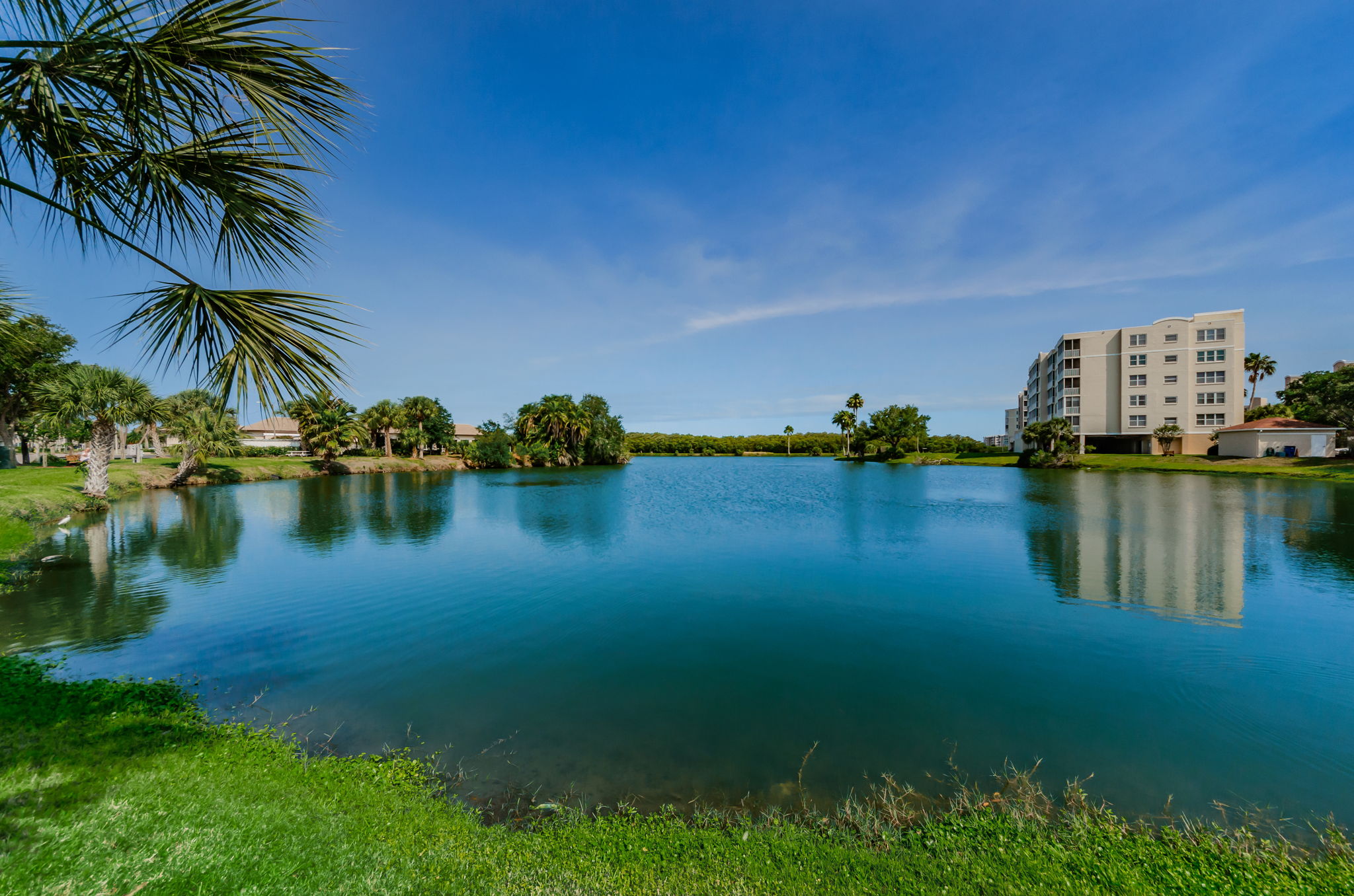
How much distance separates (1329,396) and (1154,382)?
12.9 metres

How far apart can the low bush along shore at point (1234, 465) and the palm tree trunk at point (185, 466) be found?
84.4 meters

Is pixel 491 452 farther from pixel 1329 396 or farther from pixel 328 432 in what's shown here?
pixel 1329 396

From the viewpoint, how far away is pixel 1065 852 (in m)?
3.67

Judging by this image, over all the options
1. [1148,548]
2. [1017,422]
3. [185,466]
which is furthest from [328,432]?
[1017,422]

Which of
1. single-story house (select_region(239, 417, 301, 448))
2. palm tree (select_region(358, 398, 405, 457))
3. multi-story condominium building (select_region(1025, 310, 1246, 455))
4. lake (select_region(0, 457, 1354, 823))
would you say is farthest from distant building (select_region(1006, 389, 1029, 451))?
single-story house (select_region(239, 417, 301, 448))

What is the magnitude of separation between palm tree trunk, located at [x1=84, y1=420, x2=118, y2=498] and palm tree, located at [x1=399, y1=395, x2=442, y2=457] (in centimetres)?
4015

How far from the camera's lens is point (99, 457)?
2558 cm

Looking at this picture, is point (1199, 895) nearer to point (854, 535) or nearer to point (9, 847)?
point (9, 847)

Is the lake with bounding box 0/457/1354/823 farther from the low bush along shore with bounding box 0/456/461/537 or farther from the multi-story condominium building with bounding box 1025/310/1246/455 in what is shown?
the multi-story condominium building with bounding box 1025/310/1246/455

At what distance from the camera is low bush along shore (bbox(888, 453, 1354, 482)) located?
1558 inches

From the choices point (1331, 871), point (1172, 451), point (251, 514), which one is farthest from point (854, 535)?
point (1172, 451)

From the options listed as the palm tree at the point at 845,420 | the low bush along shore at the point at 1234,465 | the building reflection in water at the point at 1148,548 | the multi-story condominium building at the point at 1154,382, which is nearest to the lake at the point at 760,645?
the building reflection in water at the point at 1148,548

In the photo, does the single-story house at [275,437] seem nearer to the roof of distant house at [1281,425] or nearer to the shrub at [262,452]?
the shrub at [262,452]

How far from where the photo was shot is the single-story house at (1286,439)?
46.1 m
